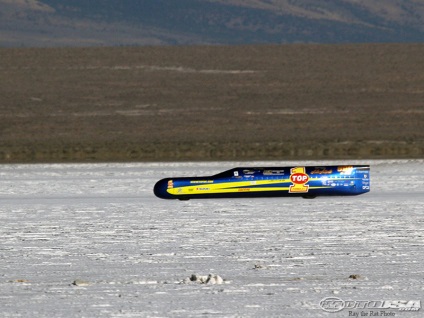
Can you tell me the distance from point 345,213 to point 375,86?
1950 inches

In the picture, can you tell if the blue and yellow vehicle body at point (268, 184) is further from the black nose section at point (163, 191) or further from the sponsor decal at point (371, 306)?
the sponsor decal at point (371, 306)

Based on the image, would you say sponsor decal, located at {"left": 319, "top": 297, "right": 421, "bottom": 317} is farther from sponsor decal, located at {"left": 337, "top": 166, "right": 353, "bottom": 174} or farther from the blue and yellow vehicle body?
sponsor decal, located at {"left": 337, "top": 166, "right": 353, "bottom": 174}

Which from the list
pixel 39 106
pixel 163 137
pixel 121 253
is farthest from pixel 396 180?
pixel 39 106

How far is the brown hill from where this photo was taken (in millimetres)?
42675

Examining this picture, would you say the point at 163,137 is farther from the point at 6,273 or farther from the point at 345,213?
the point at 6,273

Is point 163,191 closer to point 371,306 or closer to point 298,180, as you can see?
point 298,180

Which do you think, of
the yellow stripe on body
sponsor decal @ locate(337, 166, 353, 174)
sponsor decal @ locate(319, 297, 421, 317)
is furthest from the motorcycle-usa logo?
sponsor decal @ locate(319, 297, 421, 317)

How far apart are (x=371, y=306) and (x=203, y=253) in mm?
3398

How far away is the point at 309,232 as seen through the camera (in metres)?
14.1

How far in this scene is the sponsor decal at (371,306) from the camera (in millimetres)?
9000

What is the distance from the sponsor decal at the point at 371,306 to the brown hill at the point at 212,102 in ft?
84.3

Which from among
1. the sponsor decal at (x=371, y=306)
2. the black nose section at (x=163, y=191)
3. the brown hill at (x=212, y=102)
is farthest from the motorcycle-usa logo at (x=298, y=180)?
the brown hill at (x=212, y=102)

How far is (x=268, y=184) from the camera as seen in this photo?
18.3 metres

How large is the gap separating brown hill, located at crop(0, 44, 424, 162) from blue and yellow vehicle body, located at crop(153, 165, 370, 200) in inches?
652
